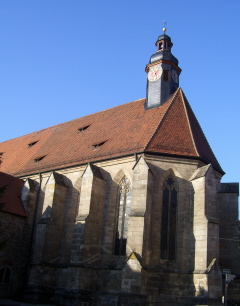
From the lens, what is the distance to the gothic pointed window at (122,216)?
17.1 meters

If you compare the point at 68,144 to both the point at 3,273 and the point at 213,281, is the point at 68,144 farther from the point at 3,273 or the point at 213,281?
the point at 213,281

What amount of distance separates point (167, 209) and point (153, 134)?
3.77 metres

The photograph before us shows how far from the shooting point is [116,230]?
17.5 metres

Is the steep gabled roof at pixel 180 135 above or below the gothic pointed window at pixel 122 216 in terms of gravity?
above

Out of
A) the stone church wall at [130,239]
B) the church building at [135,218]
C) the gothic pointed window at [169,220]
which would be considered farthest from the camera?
the gothic pointed window at [169,220]

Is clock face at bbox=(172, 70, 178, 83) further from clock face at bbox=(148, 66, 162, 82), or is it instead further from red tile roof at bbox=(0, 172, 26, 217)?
red tile roof at bbox=(0, 172, 26, 217)

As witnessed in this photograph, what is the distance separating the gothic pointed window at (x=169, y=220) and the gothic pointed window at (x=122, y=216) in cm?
175

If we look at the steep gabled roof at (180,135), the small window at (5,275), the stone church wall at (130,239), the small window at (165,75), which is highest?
the small window at (165,75)

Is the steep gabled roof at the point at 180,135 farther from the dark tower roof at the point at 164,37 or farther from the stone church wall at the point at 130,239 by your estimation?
the dark tower roof at the point at 164,37

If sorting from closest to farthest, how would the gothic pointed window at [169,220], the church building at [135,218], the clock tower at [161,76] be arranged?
the church building at [135,218] < the gothic pointed window at [169,220] < the clock tower at [161,76]

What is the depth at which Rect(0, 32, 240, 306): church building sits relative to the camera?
607 inches

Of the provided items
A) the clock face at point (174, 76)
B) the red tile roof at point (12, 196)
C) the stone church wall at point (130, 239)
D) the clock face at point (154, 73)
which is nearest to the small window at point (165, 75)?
the clock face at point (154, 73)

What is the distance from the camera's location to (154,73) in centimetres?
2262

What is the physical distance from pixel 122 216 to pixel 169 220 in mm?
2268
